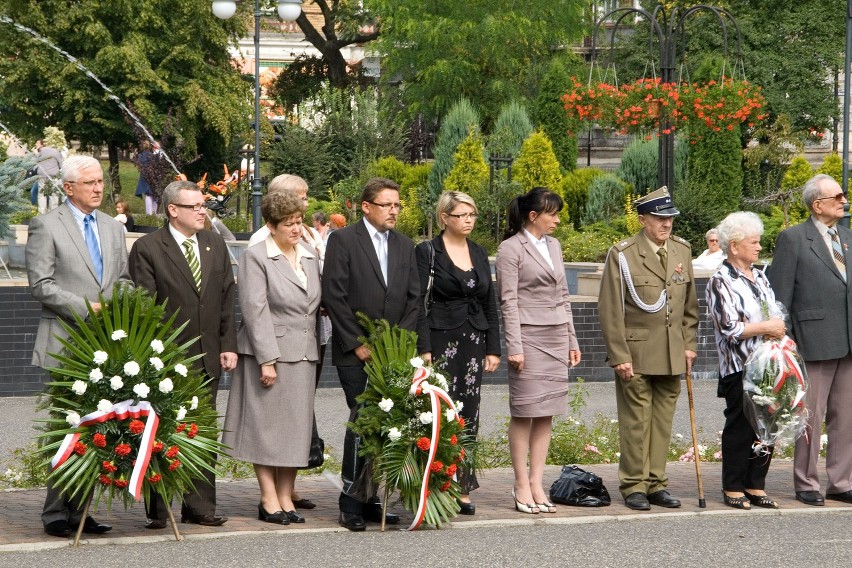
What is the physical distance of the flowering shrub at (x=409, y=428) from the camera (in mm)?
7836

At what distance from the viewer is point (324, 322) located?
8.73 m

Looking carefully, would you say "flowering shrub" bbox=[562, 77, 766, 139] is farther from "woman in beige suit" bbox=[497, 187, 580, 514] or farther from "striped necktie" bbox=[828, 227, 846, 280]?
"woman in beige suit" bbox=[497, 187, 580, 514]

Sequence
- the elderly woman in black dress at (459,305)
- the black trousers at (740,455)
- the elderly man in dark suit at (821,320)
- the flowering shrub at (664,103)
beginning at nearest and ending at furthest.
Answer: the elderly woman in black dress at (459,305) < the black trousers at (740,455) < the elderly man in dark suit at (821,320) < the flowering shrub at (664,103)

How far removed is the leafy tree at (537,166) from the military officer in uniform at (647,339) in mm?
17674

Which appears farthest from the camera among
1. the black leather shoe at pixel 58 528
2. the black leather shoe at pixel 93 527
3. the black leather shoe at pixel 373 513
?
the black leather shoe at pixel 373 513

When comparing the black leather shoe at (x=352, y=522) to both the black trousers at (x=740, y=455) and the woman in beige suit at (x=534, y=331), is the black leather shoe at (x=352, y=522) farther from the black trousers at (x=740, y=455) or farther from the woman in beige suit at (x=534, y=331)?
the black trousers at (x=740, y=455)

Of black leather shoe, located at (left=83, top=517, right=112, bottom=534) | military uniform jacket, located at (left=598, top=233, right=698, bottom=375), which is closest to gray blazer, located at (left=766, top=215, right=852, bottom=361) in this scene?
military uniform jacket, located at (left=598, top=233, right=698, bottom=375)

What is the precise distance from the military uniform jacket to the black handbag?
0.75m

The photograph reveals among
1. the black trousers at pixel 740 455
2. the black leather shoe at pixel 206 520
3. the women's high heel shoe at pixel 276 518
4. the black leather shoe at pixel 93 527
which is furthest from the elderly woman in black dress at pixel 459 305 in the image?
the black leather shoe at pixel 93 527

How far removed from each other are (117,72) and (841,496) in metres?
37.7

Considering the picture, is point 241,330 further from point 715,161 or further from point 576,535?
point 715,161

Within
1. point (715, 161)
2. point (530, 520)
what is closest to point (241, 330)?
point (530, 520)

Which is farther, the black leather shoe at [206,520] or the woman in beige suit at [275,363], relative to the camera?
the woman in beige suit at [275,363]

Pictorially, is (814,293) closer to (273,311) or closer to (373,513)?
(373,513)
